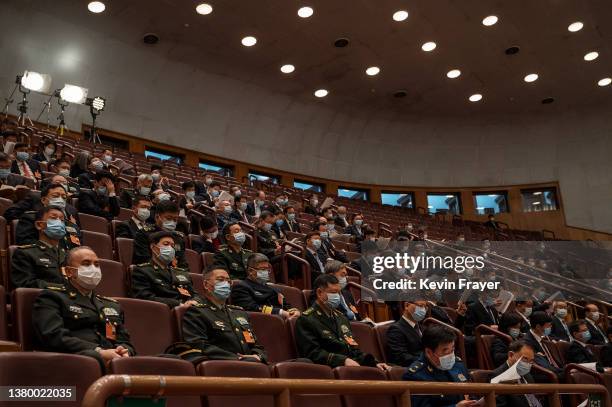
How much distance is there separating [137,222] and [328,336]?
60.0 inches

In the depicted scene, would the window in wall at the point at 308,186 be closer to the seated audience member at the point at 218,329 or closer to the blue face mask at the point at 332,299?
the blue face mask at the point at 332,299

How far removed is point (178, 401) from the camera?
157 cm

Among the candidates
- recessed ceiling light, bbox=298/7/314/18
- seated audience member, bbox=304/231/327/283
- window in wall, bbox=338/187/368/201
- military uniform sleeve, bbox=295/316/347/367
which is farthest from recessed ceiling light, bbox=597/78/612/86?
military uniform sleeve, bbox=295/316/347/367

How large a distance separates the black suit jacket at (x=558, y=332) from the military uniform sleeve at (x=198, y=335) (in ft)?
9.94

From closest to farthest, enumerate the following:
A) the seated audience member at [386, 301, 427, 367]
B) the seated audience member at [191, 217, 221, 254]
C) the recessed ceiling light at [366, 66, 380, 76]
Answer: the seated audience member at [386, 301, 427, 367]
the seated audience member at [191, 217, 221, 254]
the recessed ceiling light at [366, 66, 380, 76]

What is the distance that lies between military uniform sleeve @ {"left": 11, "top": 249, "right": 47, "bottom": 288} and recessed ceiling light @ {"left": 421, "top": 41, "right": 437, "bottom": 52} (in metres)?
6.96

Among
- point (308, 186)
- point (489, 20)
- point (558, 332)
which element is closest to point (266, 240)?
point (558, 332)

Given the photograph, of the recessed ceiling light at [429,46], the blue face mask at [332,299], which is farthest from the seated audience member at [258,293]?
the recessed ceiling light at [429,46]

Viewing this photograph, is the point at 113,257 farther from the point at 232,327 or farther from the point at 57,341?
the point at 57,341

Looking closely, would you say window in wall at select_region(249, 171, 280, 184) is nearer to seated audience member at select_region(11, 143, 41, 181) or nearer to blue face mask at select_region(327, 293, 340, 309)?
seated audience member at select_region(11, 143, 41, 181)

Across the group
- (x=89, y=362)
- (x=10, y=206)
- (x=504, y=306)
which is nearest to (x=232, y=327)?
(x=89, y=362)

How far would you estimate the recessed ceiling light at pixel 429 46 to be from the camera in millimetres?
8219

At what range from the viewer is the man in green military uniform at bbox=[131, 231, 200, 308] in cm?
257

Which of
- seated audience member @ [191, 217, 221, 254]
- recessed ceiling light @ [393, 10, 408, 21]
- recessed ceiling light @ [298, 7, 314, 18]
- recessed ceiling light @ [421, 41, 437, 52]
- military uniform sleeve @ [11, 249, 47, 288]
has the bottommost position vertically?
military uniform sleeve @ [11, 249, 47, 288]
